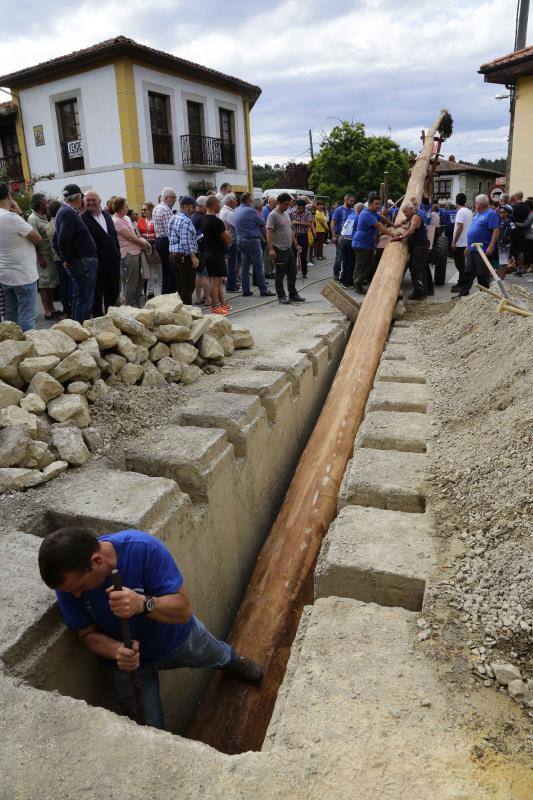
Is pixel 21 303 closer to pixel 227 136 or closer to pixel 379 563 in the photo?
pixel 379 563

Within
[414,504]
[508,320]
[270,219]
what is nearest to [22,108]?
[270,219]

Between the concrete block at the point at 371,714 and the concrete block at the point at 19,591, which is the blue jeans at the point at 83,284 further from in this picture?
the concrete block at the point at 371,714

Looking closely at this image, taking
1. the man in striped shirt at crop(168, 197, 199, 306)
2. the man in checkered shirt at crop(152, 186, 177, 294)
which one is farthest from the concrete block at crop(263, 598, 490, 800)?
the man in checkered shirt at crop(152, 186, 177, 294)

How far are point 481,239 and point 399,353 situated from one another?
3.44 m

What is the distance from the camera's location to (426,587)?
8.11 ft

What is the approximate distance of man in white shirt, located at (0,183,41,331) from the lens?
520 cm

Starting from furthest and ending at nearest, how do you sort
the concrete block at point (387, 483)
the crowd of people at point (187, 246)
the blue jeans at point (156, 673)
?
the crowd of people at point (187, 246)
the concrete block at point (387, 483)
the blue jeans at point (156, 673)

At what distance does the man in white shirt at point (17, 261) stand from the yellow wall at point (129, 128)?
14370mm

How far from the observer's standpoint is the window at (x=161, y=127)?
19.3 meters

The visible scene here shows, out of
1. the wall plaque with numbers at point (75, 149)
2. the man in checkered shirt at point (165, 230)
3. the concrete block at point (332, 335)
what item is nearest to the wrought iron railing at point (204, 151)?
the wall plaque with numbers at point (75, 149)

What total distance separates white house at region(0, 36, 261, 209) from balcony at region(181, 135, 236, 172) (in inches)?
1.5

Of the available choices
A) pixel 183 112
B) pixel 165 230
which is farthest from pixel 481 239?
pixel 183 112

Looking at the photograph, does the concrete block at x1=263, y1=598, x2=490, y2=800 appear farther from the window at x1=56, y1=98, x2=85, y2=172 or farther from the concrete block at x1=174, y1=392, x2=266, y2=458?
the window at x1=56, y1=98, x2=85, y2=172

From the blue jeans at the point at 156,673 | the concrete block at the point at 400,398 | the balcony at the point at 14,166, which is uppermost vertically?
the balcony at the point at 14,166
